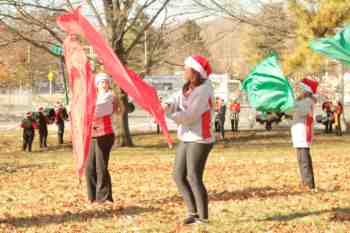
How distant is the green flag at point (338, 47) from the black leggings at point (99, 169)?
318 cm

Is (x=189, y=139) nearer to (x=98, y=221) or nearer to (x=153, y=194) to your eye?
(x=98, y=221)

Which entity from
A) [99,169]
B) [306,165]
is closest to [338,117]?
[306,165]

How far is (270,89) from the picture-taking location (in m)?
11.4

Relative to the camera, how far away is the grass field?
897cm

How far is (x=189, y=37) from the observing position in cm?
3141

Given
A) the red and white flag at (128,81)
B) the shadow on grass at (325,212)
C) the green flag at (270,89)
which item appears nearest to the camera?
Result: the red and white flag at (128,81)

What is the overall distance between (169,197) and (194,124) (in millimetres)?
3505

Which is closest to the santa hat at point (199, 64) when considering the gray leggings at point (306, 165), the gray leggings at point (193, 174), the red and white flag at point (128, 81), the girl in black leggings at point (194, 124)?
the girl in black leggings at point (194, 124)

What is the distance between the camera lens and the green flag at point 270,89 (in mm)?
11266

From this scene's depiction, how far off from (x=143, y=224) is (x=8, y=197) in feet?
14.2

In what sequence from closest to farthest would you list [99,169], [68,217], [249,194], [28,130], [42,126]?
[68,217]
[99,169]
[249,194]
[28,130]
[42,126]

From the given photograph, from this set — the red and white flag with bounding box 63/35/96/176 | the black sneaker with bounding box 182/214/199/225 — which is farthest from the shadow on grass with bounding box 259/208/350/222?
the red and white flag with bounding box 63/35/96/176

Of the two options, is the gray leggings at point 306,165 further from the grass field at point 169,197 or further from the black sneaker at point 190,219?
the black sneaker at point 190,219

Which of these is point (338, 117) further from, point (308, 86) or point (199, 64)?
point (199, 64)
